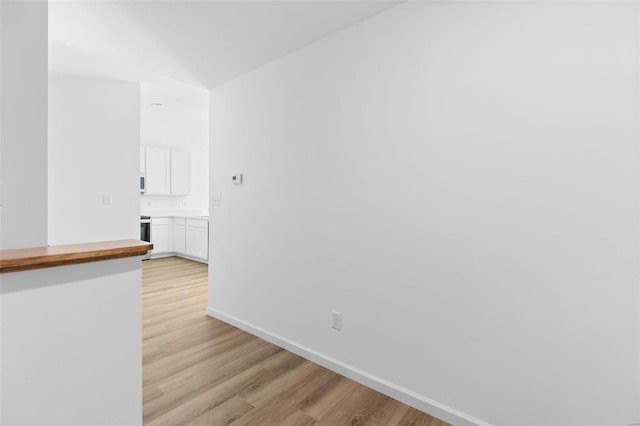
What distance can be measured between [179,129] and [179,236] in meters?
2.06

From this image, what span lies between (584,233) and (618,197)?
187 millimetres

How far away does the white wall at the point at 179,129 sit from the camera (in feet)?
13.3

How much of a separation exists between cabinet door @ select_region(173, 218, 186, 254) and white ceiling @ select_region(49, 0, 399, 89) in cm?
351

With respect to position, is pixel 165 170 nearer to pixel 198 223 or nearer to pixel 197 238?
pixel 198 223

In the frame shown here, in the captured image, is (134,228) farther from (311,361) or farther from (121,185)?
(311,361)

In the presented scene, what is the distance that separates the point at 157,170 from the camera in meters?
5.95

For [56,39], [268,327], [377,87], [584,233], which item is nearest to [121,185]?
[56,39]

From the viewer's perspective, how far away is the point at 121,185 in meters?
3.92

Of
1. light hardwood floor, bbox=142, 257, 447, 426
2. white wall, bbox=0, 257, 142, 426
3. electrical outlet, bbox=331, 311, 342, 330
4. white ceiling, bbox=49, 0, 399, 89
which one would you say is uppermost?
white ceiling, bbox=49, 0, 399, 89

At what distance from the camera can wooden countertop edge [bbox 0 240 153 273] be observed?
0.93m

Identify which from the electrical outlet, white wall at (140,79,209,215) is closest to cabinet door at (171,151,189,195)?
white wall at (140,79,209,215)

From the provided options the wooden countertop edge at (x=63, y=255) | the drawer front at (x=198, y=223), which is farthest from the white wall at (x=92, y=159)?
the wooden countertop edge at (x=63, y=255)

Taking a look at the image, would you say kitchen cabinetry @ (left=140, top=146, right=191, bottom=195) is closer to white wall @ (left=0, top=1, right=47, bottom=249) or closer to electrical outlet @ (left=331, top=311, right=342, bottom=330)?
white wall @ (left=0, top=1, right=47, bottom=249)

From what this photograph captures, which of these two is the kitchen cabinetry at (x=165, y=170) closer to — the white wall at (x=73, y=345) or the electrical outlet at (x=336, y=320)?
the electrical outlet at (x=336, y=320)
